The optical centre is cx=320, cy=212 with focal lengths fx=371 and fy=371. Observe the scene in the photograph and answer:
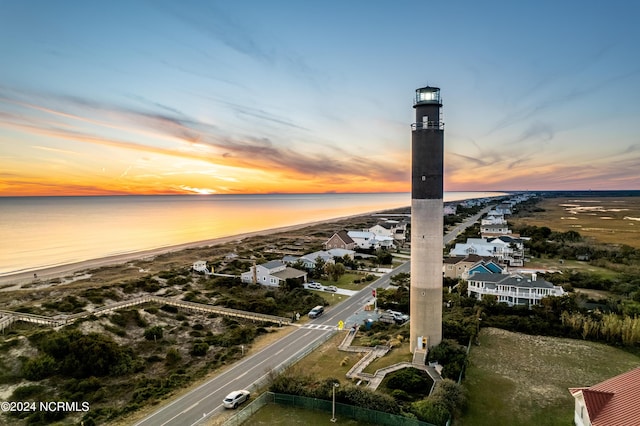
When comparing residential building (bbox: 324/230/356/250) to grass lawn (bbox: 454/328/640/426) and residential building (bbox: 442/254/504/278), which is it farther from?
grass lawn (bbox: 454/328/640/426)

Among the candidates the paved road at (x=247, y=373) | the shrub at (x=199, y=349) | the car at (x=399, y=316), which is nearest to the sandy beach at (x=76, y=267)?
the shrub at (x=199, y=349)

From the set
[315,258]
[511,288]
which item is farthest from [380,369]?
[315,258]

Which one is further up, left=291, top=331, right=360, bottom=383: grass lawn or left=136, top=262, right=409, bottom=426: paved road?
left=291, top=331, right=360, bottom=383: grass lawn

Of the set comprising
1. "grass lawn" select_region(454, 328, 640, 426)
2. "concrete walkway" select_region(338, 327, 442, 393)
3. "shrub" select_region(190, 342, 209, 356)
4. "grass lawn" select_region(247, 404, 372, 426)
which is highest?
"concrete walkway" select_region(338, 327, 442, 393)

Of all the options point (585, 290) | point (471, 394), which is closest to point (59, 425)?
point (471, 394)

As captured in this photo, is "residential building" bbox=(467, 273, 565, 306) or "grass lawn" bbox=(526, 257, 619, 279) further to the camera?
"grass lawn" bbox=(526, 257, 619, 279)

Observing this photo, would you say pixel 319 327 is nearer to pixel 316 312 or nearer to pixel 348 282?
pixel 316 312

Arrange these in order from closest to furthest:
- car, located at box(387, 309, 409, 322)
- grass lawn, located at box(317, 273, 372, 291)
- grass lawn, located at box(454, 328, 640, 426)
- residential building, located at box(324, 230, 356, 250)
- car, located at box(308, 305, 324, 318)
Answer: grass lawn, located at box(454, 328, 640, 426)
car, located at box(387, 309, 409, 322)
car, located at box(308, 305, 324, 318)
grass lawn, located at box(317, 273, 372, 291)
residential building, located at box(324, 230, 356, 250)

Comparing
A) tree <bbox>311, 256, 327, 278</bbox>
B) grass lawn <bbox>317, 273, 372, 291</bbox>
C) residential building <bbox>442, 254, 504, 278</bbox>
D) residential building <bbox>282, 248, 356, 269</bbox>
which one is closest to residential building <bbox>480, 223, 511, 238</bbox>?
residential building <bbox>442, 254, 504, 278</bbox>

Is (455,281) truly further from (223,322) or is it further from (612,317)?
(223,322)
